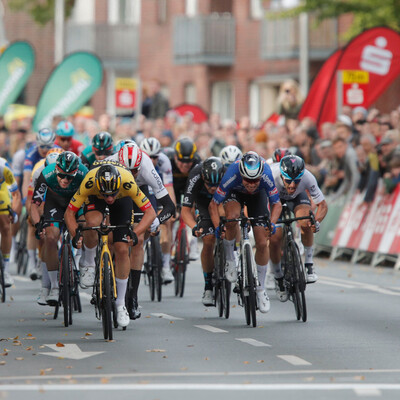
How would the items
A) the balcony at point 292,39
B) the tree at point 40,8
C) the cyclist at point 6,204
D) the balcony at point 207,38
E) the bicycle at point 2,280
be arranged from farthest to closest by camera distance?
the tree at point 40,8, the balcony at point 207,38, the balcony at point 292,39, the cyclist at point 6,204, the bicycle at point 2,280

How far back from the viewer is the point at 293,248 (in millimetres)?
15070

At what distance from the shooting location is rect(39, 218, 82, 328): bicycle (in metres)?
14.2

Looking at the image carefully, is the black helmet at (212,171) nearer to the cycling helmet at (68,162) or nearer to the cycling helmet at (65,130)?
the cycling helmet at (68,162)

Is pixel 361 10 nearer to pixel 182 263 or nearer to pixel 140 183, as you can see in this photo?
pixel 182 263

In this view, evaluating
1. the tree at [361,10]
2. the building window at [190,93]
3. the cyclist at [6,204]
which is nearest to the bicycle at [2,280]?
the cyclist at [6,204]

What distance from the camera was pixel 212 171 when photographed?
49.5ft

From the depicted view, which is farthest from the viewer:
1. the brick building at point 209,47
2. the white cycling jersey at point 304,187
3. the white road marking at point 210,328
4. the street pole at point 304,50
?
the brick building at point 209,47

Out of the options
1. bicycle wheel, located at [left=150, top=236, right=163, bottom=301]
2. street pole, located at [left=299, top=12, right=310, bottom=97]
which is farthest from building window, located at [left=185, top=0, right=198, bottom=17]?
bicycle wheel, located at [left=150, top=236, right=163, bottom=301]

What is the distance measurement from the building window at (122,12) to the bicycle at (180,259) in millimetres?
35126

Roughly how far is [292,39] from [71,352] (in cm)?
3119

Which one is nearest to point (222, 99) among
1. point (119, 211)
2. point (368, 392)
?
point (119, 211)

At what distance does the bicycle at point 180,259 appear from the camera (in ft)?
57.8

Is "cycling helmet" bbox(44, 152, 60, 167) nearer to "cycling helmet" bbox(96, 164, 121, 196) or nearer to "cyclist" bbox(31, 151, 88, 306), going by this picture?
"cyclist" bbox(31, 151, 88, 306)

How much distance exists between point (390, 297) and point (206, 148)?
1061cm
